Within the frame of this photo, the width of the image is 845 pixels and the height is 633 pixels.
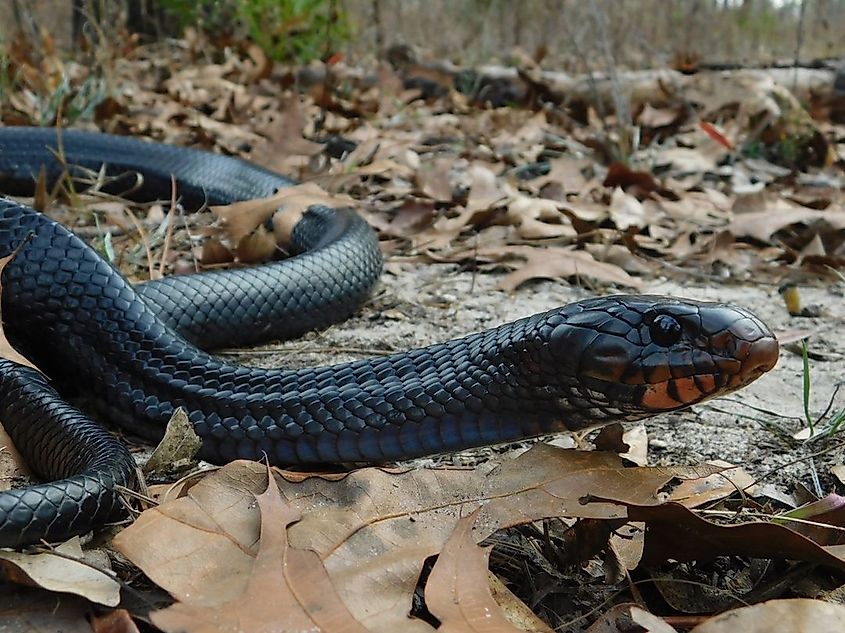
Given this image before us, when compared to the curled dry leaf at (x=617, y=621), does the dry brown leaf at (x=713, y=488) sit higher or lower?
lower

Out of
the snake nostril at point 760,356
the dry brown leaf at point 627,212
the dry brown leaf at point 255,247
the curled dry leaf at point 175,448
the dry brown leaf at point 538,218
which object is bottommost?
the dry brown leaf at point 627,212

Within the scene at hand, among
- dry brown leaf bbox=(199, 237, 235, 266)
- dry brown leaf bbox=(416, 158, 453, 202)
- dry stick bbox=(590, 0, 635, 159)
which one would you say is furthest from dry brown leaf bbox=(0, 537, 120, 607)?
dry stick bbox=(590, 0, 635, 159)

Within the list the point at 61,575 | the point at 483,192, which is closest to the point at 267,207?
the point at 483,192

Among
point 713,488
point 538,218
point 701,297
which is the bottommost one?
point 701,297

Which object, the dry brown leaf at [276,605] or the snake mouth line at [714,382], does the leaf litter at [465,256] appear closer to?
the dry brown leaf at [276,605]

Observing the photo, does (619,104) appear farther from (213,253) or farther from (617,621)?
(617,621)

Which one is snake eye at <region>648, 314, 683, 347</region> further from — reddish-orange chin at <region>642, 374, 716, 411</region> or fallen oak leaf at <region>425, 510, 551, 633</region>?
fallen oak leaf at <region>425, 510, 551, 633</region>

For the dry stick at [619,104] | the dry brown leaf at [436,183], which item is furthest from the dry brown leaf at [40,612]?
the dry stick at [619,104]
